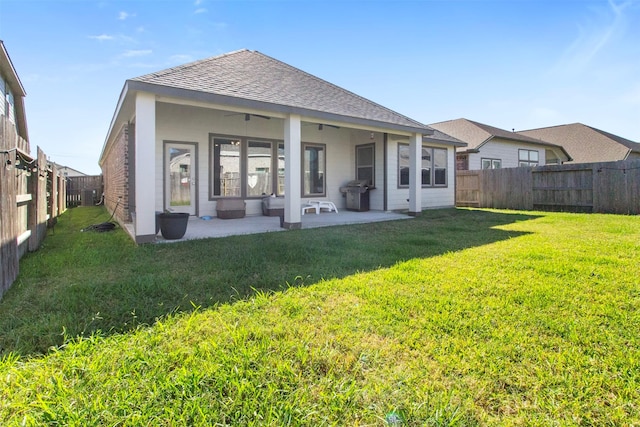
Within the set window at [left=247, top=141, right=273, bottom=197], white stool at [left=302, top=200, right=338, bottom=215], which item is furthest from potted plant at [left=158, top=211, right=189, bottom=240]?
white stool at [left=302, top=200, right=338, bottom=215]

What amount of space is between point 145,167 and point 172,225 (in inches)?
42.8

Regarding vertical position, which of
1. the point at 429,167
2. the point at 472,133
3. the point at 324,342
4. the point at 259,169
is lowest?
the point at 324,342

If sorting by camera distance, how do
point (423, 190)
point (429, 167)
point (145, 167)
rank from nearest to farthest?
1. point (145, 167)
2. point (423, 190)
3. point (429, 167)

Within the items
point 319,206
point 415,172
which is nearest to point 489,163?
point 415,172

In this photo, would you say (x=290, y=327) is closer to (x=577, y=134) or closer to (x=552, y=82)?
(x=552, y=82)

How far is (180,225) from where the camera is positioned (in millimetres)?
6195

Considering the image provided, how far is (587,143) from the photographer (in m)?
26.5

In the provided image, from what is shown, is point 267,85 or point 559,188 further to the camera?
point 559,188

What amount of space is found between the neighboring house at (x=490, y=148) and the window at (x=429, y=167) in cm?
436

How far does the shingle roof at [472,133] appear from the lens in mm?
18167

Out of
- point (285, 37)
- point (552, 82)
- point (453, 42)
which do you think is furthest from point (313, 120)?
point (552, 82)

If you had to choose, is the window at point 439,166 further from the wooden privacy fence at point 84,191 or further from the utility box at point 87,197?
the utility box at point 87,197

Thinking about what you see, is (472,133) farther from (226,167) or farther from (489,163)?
(226,167)

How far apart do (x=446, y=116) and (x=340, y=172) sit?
15808mm
